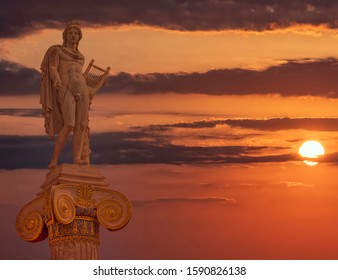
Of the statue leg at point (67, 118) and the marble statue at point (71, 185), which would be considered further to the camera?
the statue leg at point (67, 118)

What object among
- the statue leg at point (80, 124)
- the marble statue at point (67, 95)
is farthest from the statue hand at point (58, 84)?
the statue leg at point (80, 124)

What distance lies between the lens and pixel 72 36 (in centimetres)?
4962

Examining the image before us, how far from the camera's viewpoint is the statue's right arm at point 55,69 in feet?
161

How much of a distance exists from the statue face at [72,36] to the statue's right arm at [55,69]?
574 mm

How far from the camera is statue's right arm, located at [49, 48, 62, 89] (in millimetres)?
49156

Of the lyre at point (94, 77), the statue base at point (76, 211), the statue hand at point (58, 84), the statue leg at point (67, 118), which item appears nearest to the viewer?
the statue base at point (76, 211)

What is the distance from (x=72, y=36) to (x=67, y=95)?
6.44 ft

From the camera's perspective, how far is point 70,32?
163 ft

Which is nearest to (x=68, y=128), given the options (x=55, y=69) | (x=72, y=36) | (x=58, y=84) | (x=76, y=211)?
(x=58, y=84)

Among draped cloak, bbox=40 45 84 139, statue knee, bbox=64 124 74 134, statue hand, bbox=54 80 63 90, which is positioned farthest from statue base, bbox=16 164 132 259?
statue hand, bbox=54 80 63 90

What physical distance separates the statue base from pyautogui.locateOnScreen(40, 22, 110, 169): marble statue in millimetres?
735

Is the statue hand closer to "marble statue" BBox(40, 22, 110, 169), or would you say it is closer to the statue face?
"marble statue" BBox(40, 22, 110, 169)

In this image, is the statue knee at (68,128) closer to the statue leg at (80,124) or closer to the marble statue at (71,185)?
the marble statue at (71,185)
